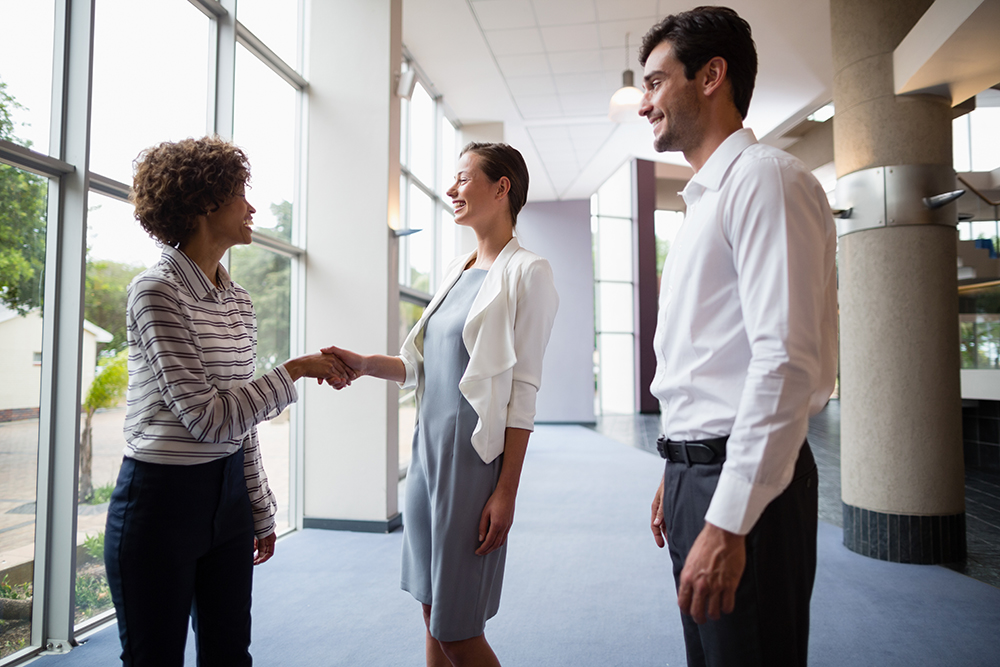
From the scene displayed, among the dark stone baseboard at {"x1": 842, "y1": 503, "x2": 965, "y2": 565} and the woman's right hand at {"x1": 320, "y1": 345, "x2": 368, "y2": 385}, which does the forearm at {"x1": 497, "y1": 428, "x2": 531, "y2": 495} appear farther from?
the dark stone baseboard at {"x1": 842, "y1": 503, "x2": 965, "y2": 565}

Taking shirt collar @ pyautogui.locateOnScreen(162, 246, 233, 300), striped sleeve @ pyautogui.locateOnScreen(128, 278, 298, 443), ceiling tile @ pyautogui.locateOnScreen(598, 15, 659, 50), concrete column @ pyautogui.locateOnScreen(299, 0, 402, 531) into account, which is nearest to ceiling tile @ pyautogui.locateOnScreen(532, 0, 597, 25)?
ceiling tile @ pyautogui.locateOnScreen(598, 15, 659, 50)

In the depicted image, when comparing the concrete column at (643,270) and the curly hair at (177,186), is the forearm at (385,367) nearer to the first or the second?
the curly hair at (177,186)

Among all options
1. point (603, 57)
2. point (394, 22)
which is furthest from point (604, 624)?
point (603, 57)

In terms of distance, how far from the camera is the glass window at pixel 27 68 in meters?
2.38

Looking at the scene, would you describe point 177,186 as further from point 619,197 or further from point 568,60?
point 619,197

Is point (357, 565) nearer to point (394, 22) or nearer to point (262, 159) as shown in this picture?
point (262, 159)

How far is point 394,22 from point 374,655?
13.9 feet

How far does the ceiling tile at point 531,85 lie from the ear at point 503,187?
5689 mm

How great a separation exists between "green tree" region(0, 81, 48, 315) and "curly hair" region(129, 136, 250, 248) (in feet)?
4.52

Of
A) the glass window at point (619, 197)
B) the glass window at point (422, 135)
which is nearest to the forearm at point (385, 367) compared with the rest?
the glass window at point (422, 135)

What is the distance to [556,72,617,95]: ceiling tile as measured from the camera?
6.81 metres

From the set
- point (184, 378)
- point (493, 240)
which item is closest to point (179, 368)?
point (184, 378)

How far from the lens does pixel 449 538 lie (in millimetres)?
1401

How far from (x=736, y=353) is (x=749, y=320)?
0.29 feet
